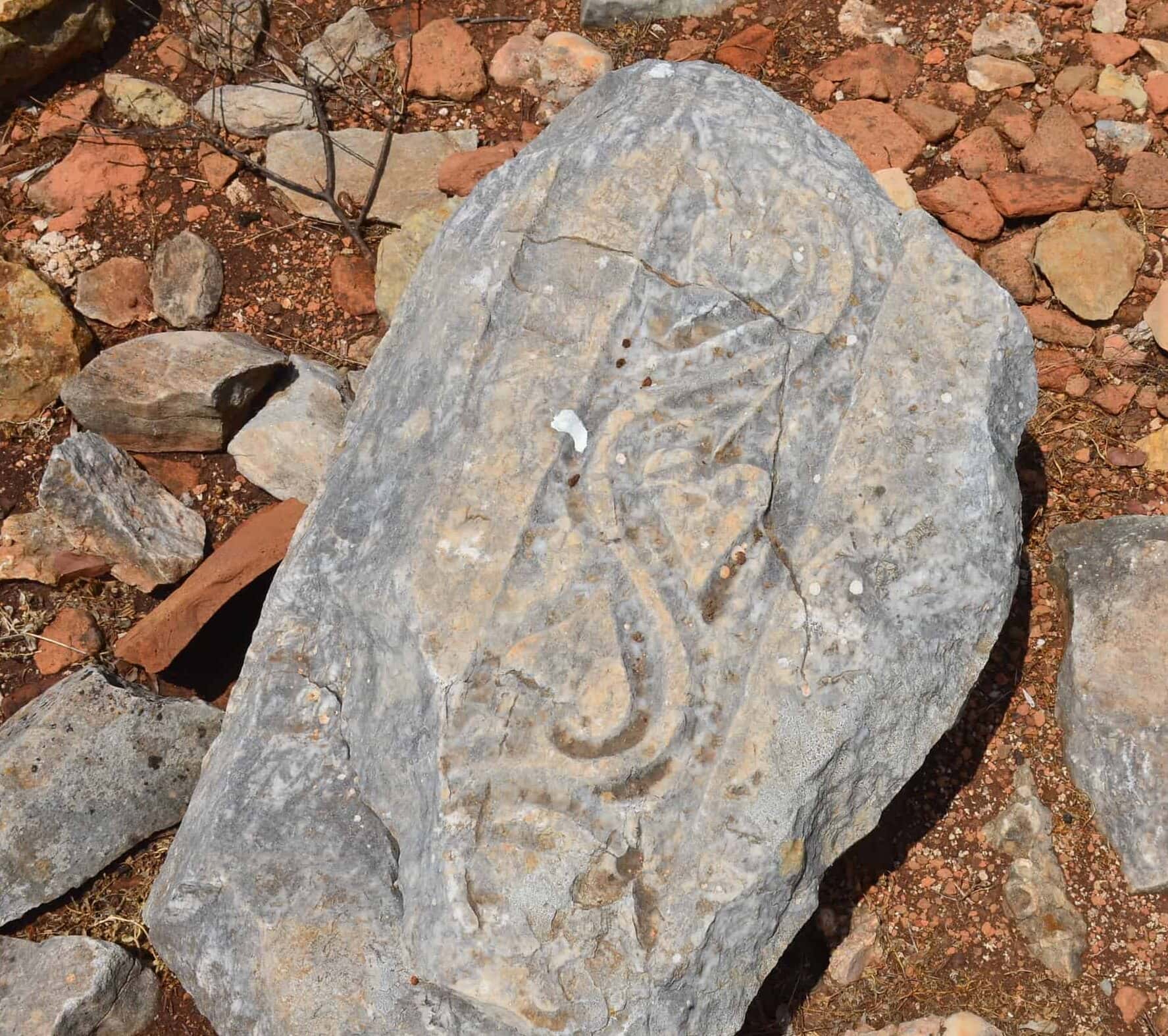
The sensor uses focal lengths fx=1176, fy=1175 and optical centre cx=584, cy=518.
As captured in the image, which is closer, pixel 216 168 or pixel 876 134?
pixel 876 134

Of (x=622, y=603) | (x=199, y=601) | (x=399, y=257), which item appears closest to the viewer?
(x=622, y=603)

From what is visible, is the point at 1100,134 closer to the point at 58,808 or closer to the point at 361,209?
the point at 361,209

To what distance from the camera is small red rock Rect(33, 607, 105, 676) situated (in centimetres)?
339

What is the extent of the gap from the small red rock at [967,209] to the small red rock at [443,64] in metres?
1.71

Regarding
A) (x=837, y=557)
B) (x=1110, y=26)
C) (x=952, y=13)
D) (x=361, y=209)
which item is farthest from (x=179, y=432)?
(x=1110, y=26)

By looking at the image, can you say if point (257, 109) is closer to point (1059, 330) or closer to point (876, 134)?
Result: point (876, 134)

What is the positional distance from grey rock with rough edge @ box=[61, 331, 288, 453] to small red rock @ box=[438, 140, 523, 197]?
2.94 feet

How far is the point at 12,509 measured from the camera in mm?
3611

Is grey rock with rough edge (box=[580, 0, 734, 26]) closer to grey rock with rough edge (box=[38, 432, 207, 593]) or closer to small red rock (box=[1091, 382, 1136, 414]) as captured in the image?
small red rock (box=[1091, 382, 1136, 414])

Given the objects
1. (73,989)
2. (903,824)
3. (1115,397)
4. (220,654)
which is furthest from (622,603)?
(1115,397)

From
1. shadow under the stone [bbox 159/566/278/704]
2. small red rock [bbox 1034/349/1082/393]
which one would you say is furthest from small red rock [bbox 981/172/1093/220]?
shadow under the stone [bbox 159/566/278/704]

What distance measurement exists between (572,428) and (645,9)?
2.65m

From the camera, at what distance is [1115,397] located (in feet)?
11.6

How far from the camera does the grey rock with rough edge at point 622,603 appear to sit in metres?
2.18
